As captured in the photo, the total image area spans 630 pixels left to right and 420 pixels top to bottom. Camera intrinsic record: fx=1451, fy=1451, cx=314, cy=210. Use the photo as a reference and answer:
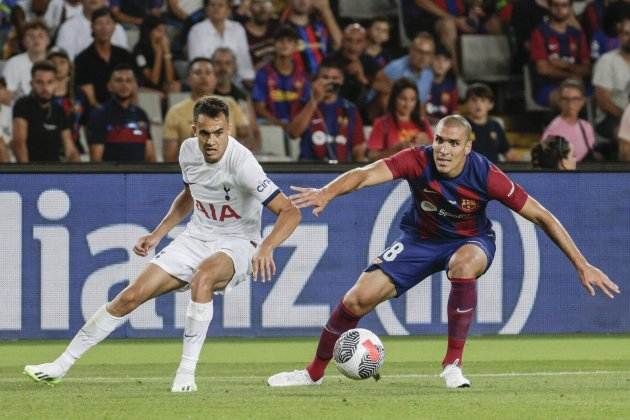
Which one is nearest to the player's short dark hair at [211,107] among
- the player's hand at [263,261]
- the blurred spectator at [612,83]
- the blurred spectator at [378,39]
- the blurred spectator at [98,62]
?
the player's hand at [263,261]

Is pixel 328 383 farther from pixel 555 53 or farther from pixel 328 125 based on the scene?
pixel 555 53

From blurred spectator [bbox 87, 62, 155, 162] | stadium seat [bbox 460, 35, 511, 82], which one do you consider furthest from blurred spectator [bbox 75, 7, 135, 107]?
stadium seat [bbox 460, 35, 511, 82]

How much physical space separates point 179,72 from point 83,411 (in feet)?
32.2

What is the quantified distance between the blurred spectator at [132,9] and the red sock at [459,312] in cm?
922

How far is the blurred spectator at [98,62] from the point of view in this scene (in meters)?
16.6

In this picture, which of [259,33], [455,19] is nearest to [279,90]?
[259,33]

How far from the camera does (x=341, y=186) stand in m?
9.14

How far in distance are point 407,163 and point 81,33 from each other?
8379 mm

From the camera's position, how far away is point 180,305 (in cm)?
1389

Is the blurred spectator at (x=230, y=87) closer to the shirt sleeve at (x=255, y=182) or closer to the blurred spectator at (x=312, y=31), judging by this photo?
the blurred spectator at (x=312, y=31)

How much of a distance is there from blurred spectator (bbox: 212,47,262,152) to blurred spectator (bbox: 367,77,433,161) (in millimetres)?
1411

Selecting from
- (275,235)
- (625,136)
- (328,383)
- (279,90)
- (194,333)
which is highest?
(279,90)

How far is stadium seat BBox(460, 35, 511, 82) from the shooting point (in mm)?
18891

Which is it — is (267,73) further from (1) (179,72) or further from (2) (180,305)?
(2) (180,305)
